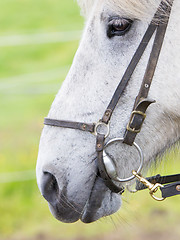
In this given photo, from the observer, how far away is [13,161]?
5125 mm

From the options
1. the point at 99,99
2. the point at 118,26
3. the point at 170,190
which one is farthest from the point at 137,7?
the point at 170,190

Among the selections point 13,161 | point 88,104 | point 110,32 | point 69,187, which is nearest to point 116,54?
point 110,32

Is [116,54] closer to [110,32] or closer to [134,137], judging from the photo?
[110,32]

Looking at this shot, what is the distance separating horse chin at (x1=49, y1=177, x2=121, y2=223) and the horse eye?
609mm

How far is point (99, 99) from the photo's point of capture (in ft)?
5.71

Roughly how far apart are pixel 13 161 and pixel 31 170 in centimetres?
39

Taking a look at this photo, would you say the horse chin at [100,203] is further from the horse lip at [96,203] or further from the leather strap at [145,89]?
the leather strap at [145,89]

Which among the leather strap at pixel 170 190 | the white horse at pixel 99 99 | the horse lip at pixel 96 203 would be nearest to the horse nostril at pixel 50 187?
the white horse at pixel 99 99

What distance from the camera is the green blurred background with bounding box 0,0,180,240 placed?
3865mm

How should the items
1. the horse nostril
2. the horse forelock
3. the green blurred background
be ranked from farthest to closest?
the green blurred background < the horse nostril < the horse forelock

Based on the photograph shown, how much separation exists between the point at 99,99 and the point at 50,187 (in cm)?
42

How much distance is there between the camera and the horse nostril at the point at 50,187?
5.82ft

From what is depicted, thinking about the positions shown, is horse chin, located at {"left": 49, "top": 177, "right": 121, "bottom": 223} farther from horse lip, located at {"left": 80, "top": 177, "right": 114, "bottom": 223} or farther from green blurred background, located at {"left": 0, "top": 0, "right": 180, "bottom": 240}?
green blurred background, located at {"left": 0, "top": 0, "right": 180, "bottom": 240}

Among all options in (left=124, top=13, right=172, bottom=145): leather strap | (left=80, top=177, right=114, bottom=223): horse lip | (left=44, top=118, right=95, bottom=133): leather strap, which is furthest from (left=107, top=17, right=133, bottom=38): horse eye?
(left=80, top=177, right=114, bottom=223): horse lip
